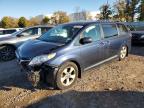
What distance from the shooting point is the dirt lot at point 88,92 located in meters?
5.09

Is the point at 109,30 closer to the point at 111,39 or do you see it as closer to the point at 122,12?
the point at 111,39

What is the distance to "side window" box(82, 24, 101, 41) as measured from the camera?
6609 mm

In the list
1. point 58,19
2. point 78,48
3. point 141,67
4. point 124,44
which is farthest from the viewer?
point 58,19

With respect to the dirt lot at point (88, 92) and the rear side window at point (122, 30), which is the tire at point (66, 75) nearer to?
the dirt lot at point (88, 92)

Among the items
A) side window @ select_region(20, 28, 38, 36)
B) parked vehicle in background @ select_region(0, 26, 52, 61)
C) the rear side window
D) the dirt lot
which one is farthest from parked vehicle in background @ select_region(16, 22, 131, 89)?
side window @ select_region(20, 28, 38, 36)

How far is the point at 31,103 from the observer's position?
5195 mm

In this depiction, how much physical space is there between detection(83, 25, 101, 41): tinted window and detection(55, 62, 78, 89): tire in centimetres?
106

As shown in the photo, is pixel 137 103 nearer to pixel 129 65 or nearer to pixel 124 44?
pixel 129 65

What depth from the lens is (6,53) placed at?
33.3 ft

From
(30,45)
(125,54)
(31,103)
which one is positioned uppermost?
(30,45)

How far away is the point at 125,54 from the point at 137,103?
13.6 ft

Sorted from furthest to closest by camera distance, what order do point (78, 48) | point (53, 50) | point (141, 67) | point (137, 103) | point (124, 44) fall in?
point (124, 44)
point (141, 67)
point (78, 48)
point (53, 50)
point (137, 103)

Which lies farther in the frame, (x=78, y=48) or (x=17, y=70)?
(x=17, y=70)

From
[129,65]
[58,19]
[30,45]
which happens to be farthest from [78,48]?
[58,19]
